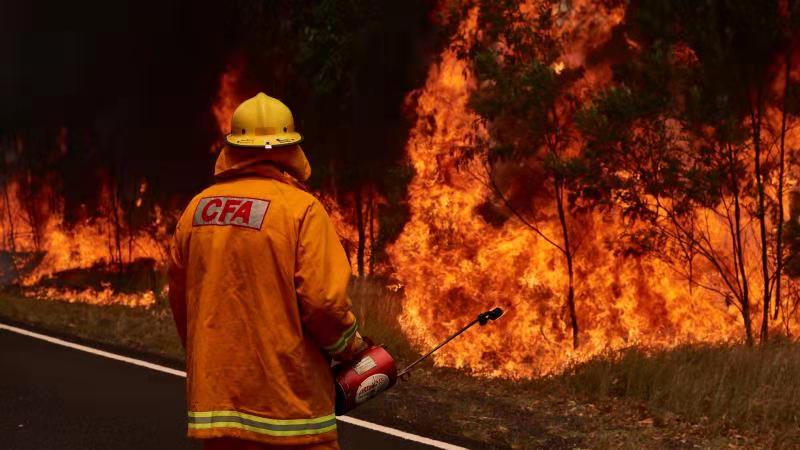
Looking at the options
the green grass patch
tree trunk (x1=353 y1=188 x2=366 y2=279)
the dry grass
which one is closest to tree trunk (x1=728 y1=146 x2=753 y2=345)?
the dry grass

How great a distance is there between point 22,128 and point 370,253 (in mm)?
19422

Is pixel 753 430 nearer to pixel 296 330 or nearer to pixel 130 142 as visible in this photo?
pixel 296 330

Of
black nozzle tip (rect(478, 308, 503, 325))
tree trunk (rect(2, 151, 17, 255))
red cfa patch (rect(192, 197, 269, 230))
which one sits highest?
tree trunk (rect(2, 151, 17, 255))

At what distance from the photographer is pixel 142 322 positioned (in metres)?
11.7

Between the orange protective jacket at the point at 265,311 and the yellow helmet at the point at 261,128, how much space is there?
0.06 meters

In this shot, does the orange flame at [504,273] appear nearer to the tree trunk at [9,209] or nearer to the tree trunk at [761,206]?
the tree trunk at [761,206]

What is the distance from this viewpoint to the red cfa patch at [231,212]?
3.38m

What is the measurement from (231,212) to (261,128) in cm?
33

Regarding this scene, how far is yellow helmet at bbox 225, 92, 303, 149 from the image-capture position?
3.49 metres

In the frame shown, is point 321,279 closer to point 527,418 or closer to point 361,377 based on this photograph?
point 361,377

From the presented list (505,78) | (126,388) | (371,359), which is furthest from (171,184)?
(371,359)

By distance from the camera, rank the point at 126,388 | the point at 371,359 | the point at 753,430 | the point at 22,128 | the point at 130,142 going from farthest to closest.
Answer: the point at 22,128 → the point at 130,142 → the point at 126,388 → the point at 753,430 → the point at 371,359

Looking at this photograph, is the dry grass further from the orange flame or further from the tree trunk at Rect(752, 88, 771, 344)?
the orange flame

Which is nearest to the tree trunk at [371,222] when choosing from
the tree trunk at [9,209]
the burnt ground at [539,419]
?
the burnt ground at [539,419]
